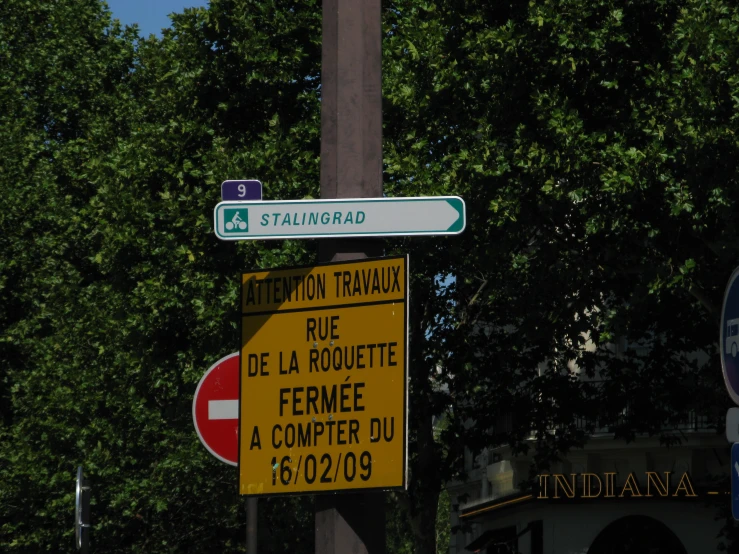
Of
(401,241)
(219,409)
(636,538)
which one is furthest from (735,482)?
(636,538)

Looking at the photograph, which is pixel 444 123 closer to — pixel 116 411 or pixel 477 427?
pixel 477 427

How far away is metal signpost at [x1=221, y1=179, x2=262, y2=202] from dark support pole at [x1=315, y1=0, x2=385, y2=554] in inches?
32.3

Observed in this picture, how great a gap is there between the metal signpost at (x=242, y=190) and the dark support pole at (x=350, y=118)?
2.69ft

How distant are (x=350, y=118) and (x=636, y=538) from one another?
27.5 m

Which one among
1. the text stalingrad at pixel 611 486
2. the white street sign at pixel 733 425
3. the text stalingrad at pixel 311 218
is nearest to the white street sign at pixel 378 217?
the text stalingrad at pixel 311 218

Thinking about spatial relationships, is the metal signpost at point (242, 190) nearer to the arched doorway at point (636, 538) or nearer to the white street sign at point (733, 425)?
the white street sign at point (733, 425)

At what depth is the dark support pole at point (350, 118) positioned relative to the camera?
5199 mm

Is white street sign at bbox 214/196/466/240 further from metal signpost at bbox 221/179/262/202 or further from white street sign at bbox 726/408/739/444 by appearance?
white street sign at bbox 726/408/739/444

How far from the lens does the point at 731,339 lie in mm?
5934

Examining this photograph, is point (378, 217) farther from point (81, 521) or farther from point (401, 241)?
point (401, 241)

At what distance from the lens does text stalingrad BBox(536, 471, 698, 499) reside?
3027cm

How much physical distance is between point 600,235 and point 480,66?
9.29 ft

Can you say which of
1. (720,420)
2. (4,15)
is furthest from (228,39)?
(4,15)

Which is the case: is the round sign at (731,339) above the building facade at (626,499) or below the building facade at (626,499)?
below
